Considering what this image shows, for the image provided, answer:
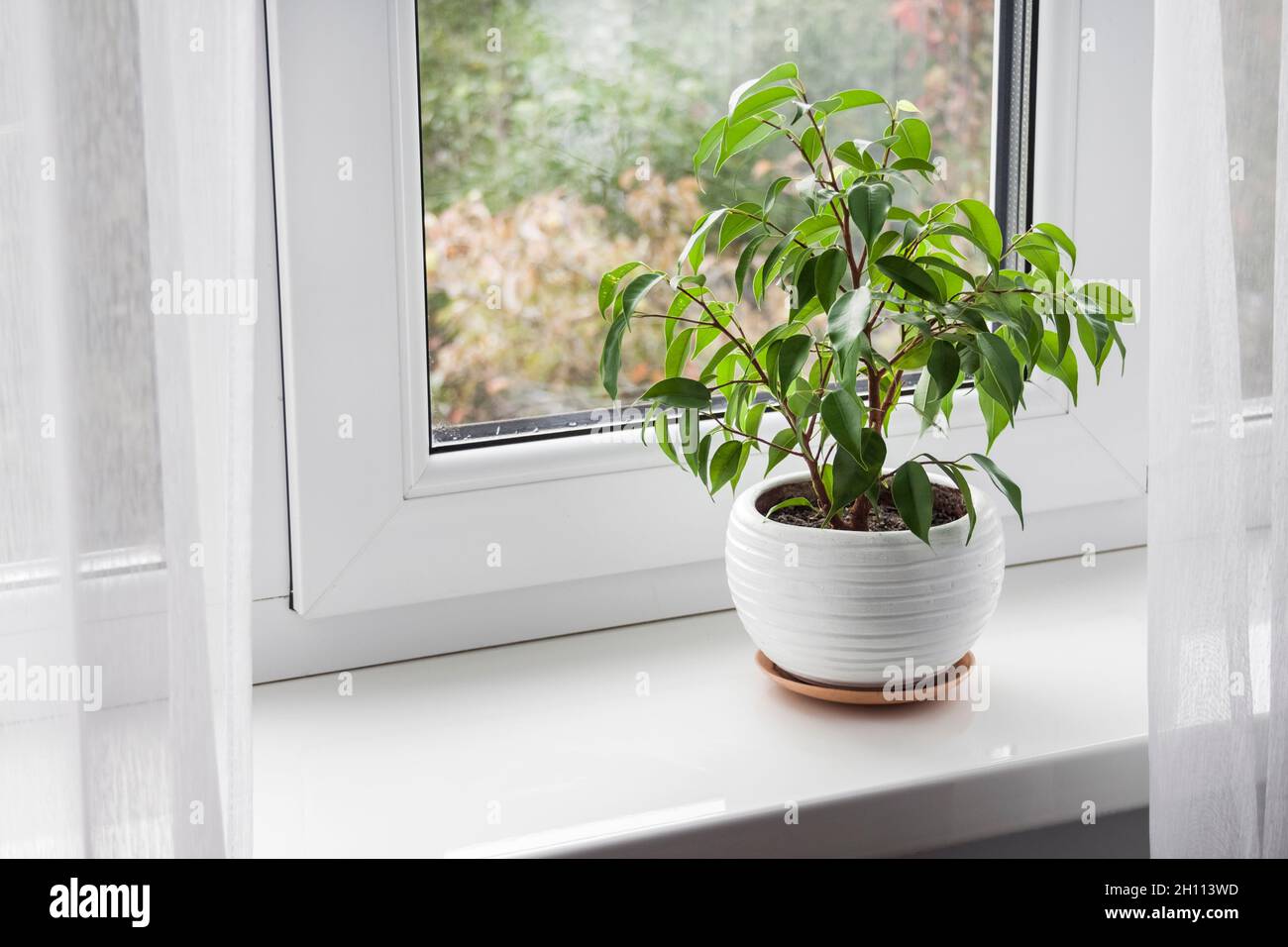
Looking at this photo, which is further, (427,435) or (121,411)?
(427,435)

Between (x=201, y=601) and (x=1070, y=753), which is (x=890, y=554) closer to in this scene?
(x=1070, y=753)

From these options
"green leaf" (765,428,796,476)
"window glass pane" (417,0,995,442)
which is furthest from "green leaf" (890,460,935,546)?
"window glass pane" (417,0,995,442)

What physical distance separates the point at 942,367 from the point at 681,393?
0.57ft

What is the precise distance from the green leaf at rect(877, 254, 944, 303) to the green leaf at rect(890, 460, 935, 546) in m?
0.11

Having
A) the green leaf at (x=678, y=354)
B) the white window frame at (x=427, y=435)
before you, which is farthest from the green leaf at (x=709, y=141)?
the white window frame at (x=427, y=435)

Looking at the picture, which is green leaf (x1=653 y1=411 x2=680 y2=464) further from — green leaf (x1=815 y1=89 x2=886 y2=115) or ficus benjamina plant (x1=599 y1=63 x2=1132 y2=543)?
green leaf (x1=815 y1=89 x2=886 y2=115)

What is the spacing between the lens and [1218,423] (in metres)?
0.78

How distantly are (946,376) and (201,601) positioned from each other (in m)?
0.44

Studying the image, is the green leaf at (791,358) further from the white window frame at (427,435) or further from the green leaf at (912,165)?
the white window frame at (427,435)

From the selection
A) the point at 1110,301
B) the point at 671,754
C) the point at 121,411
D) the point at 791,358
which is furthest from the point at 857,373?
the point at 121,411

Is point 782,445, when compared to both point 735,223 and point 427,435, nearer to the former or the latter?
point 735,223

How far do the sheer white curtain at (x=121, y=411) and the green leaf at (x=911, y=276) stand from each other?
0.37 meters

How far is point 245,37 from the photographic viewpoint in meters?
0.62

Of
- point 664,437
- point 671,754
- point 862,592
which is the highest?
point 664,437
